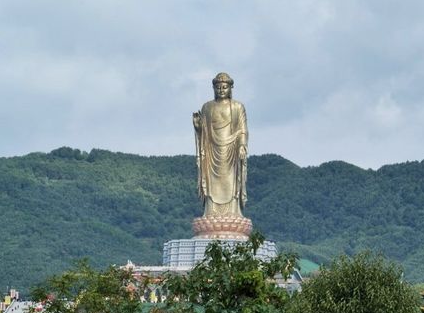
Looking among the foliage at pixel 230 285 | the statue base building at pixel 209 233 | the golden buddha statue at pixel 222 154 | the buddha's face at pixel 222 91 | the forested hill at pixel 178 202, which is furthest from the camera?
the forested hill at pixel 178 202

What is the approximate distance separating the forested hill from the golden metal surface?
1396 inches

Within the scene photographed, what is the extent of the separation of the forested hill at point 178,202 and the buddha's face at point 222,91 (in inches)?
1425

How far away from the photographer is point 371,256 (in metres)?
31.6

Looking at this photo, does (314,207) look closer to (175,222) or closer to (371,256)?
(175,222)

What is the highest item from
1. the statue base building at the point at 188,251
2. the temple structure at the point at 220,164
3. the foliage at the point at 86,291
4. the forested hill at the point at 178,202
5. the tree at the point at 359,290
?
the forested hill at the point at 178,202

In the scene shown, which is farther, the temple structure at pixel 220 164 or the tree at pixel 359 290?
the temple structure at pixel 220 164

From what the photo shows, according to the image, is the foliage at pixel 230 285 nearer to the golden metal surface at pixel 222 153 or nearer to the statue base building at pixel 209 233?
the statue base building at pixel 209 233

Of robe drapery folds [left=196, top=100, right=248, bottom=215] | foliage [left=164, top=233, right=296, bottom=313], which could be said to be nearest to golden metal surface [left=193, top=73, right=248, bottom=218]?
robe drapery folds [left=196, top=100, right=248, bottom=215]

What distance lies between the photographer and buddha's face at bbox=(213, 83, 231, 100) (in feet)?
190

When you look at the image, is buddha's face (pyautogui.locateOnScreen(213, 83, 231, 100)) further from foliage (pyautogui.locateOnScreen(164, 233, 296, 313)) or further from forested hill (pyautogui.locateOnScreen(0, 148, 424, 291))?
forested hill (pyautogui.locateOnScreen(0, 148, 424, 291))

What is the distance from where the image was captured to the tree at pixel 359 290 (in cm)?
3080

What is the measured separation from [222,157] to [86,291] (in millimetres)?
22708

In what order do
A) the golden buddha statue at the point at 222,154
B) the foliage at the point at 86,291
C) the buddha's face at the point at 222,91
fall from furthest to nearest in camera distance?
the golden buddha statue at the point at 222,154, the buddha's face at the point at 222,91, the foliage at the point at 86,291

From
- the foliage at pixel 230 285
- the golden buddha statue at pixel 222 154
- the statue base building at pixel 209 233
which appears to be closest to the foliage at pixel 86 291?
the foliage at pixel 230 285
